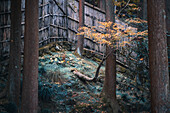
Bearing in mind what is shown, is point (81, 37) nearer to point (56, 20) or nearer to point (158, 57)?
point (56, 20)

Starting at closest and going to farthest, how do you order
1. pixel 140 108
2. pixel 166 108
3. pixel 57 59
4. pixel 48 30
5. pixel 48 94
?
pixel 166 108
pixel 48 94
pixel 140 108
pixel 57 59
pixel 48 30

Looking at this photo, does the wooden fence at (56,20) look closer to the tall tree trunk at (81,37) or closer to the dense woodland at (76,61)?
the dense woodland at (76,61)

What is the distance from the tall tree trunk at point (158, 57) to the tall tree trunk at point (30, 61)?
331 centimetres

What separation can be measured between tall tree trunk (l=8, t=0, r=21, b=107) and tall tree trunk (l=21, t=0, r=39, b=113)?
1096mm

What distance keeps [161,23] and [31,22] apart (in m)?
3.66

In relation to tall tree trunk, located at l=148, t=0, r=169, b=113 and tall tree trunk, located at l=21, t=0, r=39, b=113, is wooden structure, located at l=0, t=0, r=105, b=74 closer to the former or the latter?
tall tree trunk, located at l=21, t=0, r=39, b=113

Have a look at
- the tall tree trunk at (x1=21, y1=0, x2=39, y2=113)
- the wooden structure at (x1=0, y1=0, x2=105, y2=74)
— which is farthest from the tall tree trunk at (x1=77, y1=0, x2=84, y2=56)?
the tall tree trunk at (x1=21, y1=0, x2=39, y2=113)

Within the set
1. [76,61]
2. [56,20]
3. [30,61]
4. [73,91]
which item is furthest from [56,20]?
[30,61]

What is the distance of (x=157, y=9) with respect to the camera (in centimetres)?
422

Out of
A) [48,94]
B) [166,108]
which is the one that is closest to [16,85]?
[48,94]

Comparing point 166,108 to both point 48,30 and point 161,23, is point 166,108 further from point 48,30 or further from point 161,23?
point 48,30

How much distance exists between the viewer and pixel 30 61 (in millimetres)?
4828

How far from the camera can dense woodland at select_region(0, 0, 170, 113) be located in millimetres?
4262

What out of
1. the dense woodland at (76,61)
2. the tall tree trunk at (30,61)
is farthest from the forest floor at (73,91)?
the tall tree trunk at (30,61)
